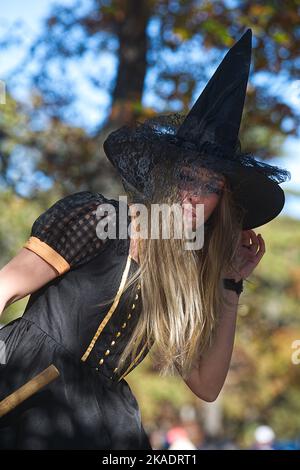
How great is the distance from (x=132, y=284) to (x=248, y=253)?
26.8 inches

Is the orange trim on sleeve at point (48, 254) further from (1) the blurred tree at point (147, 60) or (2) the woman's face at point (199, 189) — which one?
(1) the blurred tree at point (147, 60)

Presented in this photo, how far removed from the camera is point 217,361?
2.77 m

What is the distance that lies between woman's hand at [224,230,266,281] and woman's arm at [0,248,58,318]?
0.88m

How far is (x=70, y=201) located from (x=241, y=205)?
75 centimetres

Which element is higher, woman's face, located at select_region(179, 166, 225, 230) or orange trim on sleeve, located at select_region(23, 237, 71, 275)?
woman's face, located at select_region(179, 166, 225, 230)

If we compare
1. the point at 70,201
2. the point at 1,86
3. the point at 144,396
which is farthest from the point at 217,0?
the point at 144,396

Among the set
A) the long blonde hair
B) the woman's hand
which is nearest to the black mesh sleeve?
the long blonde hair

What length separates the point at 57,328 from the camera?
7.95 ft

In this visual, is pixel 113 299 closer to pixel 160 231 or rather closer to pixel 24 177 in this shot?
pixel 160 231

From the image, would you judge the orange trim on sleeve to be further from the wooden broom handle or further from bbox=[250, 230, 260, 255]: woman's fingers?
bbox=[250, 230, 260, 255]: woman's fingers

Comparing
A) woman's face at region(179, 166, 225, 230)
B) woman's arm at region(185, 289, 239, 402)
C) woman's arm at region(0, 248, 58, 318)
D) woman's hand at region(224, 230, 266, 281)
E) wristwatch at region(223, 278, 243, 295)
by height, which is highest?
woman's face at region(179, 166, 225, 230)

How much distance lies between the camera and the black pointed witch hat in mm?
2666

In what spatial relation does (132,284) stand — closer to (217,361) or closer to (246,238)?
(217,361)

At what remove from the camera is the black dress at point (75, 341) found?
7.65 feet
